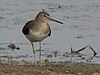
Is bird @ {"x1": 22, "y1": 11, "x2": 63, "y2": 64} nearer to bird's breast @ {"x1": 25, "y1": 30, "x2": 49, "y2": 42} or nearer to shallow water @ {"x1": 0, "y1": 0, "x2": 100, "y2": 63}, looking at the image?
bird's breast @ {"x1": 25, "y1": 30, "x2": 49, "y2": 42}

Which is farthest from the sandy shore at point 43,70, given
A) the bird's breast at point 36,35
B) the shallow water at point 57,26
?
the shallow water at point 57,26

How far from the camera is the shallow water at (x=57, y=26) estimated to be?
1303 cm

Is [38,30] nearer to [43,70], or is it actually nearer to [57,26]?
[43,70]

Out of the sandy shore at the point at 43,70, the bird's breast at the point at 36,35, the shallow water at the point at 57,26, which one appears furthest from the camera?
the shallow water at the point at 57,26

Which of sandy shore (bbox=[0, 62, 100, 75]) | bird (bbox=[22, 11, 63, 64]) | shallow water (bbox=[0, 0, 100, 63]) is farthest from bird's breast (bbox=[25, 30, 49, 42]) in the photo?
shallow water (bbox=[0, 0, 100, 63])

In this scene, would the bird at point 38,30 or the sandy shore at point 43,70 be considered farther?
the bird at point 38,30

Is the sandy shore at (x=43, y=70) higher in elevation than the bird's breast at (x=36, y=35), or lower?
lower

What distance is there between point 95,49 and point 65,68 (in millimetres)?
3781

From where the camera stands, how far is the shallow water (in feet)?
42.7

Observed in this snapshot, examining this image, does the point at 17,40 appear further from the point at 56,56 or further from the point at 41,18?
the point at 41,18

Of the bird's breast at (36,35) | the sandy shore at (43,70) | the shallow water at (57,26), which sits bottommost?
the shallow water at (57,26)

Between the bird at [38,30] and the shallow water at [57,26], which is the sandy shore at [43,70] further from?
the shallow water at [57,26]

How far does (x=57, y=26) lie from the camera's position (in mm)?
15961

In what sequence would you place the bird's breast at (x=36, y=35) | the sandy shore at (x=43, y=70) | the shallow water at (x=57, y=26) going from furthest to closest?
the shallow water at (x=57, y=26), the bird's breast at (x=36, y=35), the sandy shore at (x=43, y=70)
